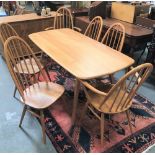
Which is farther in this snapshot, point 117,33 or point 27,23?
point 27,23

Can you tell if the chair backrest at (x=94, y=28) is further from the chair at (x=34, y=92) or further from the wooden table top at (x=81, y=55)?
the chair at (x=34, y=92)

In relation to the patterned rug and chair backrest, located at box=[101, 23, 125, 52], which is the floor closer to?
the patterned rug

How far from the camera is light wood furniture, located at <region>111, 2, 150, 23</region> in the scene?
9.89ft

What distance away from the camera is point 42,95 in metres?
1.95

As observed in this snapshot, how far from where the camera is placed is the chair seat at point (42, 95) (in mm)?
1822

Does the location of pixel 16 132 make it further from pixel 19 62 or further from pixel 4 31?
pixel 4 31

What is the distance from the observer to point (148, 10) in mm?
3191

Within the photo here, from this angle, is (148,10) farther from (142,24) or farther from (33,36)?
(33,36)

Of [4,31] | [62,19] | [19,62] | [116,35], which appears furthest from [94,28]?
[19,62]

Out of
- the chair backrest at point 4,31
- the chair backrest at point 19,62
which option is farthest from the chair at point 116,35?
the chair backrest at point 4,31

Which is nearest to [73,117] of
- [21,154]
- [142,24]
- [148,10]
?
Answer: [21,154]

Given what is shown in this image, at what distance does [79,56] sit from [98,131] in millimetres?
797

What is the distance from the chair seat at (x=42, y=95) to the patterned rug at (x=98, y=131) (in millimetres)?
372

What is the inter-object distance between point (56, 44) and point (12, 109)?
0.92m
